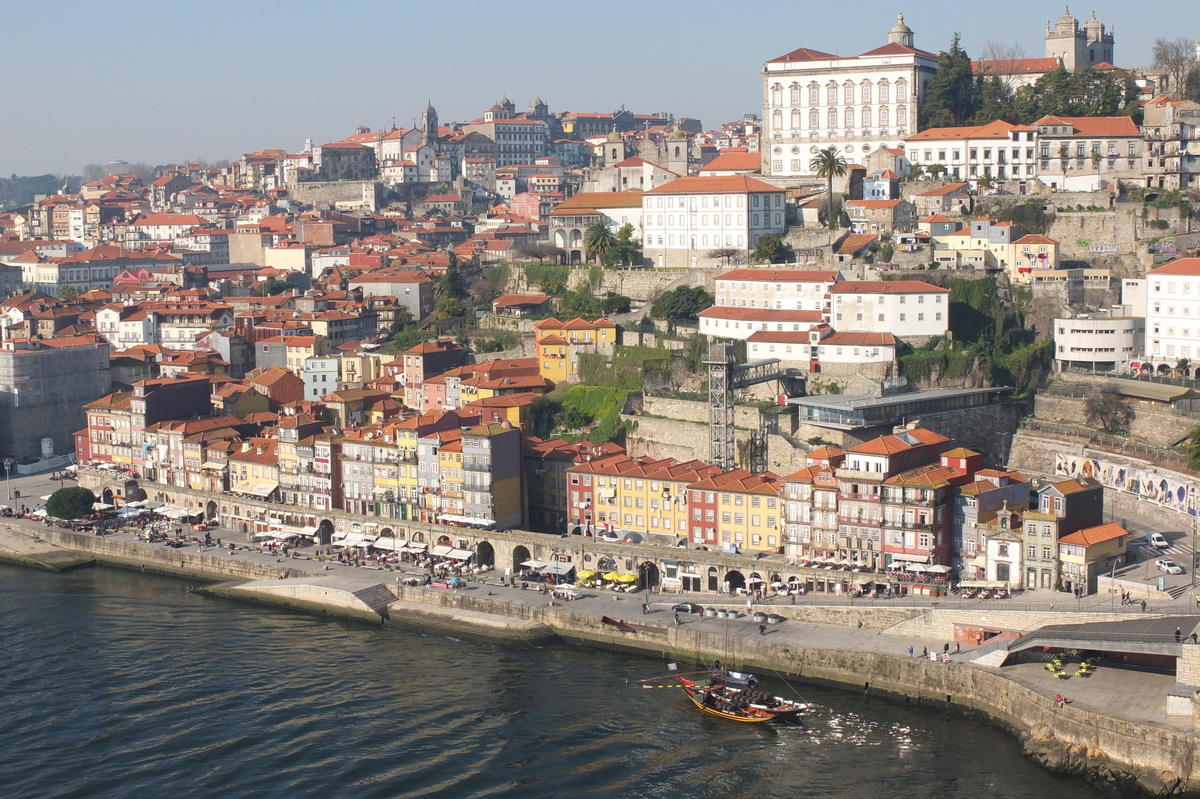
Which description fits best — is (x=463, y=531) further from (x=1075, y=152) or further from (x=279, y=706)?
(x=1075, y=152)

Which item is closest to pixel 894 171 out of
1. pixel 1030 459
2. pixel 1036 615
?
pixel 1030 459

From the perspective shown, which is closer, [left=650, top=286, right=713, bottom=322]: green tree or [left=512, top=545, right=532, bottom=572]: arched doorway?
[left=512, top=545, right=532, bottom=572]: arched doorway

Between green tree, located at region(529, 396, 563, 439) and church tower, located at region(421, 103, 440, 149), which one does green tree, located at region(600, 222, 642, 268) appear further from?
church tower, located at region(421, 103, 440, 149)

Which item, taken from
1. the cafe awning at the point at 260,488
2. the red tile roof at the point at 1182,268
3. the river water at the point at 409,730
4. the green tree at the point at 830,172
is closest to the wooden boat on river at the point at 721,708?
the river water at the point at 409,730

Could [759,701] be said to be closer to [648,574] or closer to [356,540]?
Result: [648,574]

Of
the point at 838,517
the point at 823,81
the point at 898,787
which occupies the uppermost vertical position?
the point at 823,81

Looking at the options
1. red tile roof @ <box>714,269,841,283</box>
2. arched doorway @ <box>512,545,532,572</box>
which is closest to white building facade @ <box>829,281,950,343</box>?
red tile roof @ <box>714,269,841,283</box>

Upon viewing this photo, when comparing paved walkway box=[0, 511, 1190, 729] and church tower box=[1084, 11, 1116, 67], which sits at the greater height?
church tower box=[1084, 11, 1116, 67]

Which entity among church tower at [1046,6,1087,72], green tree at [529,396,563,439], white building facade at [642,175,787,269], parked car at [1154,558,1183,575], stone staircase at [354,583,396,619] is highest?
church tower at [1046,6,1087,72]
